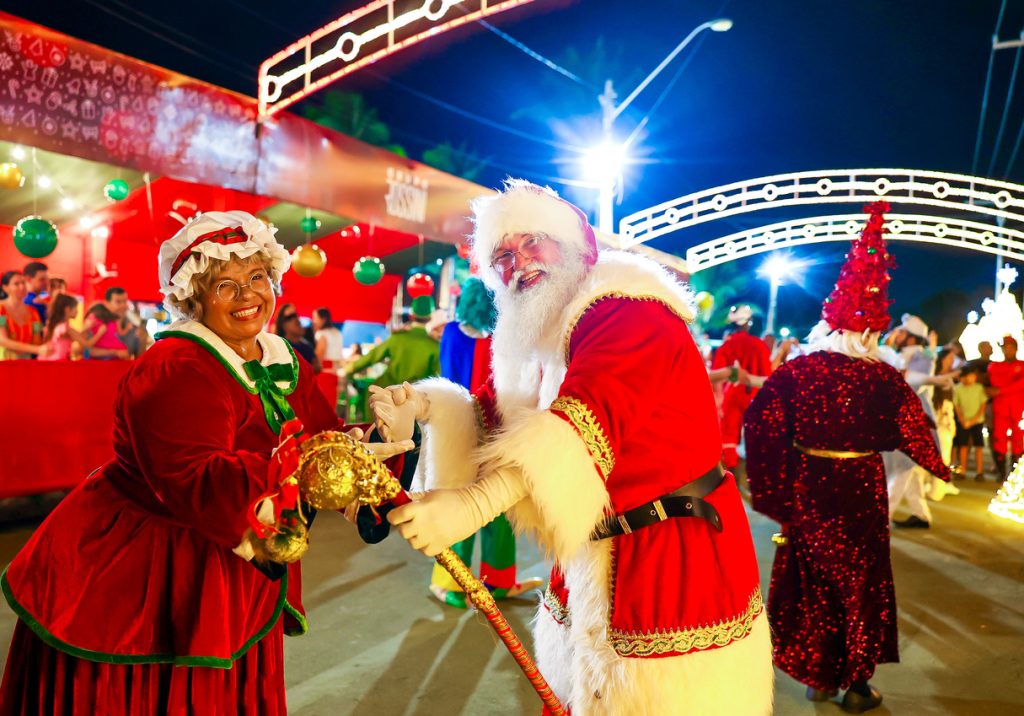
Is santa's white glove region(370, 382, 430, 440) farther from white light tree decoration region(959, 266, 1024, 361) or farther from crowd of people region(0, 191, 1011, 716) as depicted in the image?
white light tree decoration region(959, 266, 1024, 361)

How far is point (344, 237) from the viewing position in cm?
1457

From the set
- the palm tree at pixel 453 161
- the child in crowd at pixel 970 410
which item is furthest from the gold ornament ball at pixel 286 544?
the palm tree at pixel 453 161

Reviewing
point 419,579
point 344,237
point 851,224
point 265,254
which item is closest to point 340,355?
point 344,237

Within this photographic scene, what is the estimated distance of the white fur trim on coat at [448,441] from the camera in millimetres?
2408

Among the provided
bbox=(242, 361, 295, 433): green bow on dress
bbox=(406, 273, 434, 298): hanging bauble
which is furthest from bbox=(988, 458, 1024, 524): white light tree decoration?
A: bbox=(242, 361, 295, 433): green bow on dress

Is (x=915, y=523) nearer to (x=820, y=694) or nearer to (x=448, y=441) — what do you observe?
(x=820, y=694)

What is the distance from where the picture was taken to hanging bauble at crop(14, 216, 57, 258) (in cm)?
733

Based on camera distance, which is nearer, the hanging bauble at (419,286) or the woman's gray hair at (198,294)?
the woman's gray hair at (198,294)

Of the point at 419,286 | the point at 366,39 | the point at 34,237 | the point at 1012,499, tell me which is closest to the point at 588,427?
the point at 419,286

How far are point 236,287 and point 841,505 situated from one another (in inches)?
120

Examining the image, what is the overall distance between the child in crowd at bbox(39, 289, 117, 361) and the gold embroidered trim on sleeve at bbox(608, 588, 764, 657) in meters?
7.22

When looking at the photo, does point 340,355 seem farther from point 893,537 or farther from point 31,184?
point 893,537

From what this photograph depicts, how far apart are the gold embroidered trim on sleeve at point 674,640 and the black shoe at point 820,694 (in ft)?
6.97

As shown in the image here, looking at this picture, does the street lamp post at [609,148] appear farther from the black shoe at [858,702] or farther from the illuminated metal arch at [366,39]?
the black shoe at [858,702]
